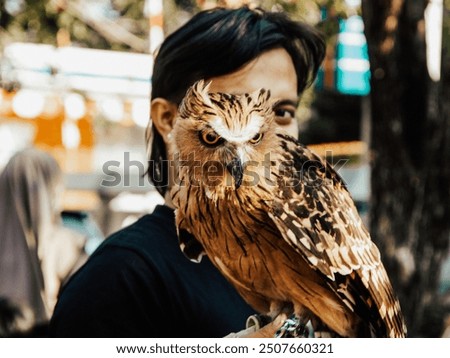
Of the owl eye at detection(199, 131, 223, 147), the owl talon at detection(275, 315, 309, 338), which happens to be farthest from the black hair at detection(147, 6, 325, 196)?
the owl talon at detection(275, 315, 309, 338)

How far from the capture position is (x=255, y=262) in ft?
3.65

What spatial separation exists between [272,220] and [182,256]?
323 millimetres

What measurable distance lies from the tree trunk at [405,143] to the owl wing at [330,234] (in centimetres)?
121

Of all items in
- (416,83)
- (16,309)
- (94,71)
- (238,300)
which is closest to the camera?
(238,300)

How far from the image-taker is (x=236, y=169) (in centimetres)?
102

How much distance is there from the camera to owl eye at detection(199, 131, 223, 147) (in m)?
1.03

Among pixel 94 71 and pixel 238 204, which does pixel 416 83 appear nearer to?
pixel 238 204

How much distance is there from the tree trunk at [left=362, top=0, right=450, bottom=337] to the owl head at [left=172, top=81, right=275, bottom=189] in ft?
4.33

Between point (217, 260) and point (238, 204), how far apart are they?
0.44 ft

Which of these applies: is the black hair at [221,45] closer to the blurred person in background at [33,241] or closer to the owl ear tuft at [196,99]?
the owl ear tuft at [196,99]

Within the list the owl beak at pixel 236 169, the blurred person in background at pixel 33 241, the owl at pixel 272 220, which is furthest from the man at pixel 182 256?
the blurred person in background at pixel 33 241

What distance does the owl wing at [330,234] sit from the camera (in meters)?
1.10

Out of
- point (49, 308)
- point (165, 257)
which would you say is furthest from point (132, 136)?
point (165, 257)

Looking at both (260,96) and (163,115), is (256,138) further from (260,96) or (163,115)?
(163,115)
